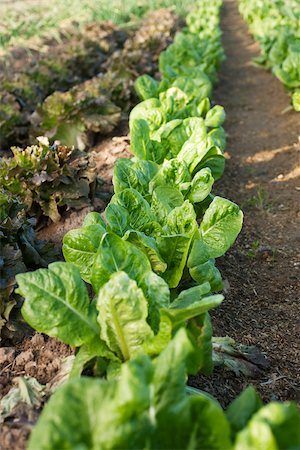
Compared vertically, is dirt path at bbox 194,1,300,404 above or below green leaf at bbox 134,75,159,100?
below

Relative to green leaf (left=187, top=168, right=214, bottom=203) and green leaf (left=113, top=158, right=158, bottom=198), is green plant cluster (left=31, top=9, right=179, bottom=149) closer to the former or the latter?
green leaf (left=113, top=158, right=158, bottom=198)

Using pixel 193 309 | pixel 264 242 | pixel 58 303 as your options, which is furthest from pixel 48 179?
pixel 193 309

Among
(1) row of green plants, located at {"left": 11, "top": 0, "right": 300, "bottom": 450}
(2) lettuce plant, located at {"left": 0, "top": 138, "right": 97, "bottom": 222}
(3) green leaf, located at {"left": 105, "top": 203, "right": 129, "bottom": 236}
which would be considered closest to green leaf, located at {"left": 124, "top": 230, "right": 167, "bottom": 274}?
(1) row of green plants, located at {"left": 11, "top": 0, "right": 300, "bottom": 450}

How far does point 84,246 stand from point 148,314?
1.96 ft

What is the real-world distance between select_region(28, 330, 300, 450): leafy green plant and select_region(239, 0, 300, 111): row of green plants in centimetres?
566

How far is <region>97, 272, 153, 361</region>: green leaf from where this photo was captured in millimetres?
2301

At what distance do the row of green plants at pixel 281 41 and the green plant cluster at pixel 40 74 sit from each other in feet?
9.66

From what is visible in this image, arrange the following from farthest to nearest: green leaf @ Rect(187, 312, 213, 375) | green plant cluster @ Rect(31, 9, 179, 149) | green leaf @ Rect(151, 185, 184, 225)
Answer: green plant cluster @ Rect(31, 9, 179, 149) → green leaf @ Rect(151, 185, 184, 225) → green leaf @ Rect(187, 312, 213, 375)

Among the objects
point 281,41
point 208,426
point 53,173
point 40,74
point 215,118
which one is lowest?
point 281,41

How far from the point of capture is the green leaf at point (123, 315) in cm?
230

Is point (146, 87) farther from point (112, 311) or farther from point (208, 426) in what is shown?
point (208, 426)

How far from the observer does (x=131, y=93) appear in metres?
7.34

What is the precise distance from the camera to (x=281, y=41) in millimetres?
8953

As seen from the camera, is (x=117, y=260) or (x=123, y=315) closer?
(x=123, y=315)
